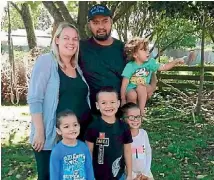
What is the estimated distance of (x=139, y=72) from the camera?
3.85 metres

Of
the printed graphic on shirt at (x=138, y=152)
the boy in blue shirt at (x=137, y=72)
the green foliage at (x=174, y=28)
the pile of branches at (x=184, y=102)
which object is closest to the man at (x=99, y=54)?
the boy in blue shirt at (x=137, y=72)

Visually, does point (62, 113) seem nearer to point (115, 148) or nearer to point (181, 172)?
point (115, 148)

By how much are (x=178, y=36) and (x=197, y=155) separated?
7.01 meters

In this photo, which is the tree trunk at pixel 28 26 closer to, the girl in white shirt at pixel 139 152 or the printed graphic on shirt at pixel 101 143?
the girl in white shirt at pixel 139 152

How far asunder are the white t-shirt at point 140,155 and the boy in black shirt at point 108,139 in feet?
0.48

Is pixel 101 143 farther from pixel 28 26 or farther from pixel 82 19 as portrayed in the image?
pixel 28 26

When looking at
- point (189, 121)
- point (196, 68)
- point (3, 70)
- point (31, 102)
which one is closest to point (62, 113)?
point (31, 102)

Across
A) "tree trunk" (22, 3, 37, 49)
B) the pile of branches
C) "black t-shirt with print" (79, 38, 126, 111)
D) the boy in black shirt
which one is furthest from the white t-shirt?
"tree trunk" (22, 3, 37, 49)

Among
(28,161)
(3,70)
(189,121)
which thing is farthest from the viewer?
(3,70)

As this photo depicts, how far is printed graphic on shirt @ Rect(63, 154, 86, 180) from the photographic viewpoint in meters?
3.30

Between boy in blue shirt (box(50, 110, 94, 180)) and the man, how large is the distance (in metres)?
0.39

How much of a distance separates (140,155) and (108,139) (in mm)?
453

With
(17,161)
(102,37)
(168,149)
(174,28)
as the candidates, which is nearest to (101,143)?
(102,37)

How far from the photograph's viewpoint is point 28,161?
6.19 m
